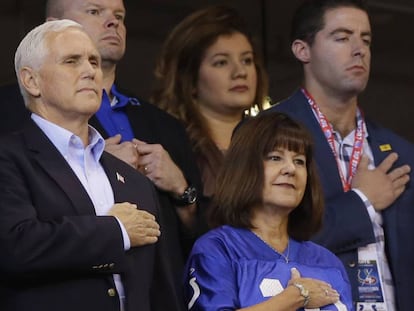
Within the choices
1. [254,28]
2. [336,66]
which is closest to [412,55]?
[254,28]

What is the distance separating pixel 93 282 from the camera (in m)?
3.14

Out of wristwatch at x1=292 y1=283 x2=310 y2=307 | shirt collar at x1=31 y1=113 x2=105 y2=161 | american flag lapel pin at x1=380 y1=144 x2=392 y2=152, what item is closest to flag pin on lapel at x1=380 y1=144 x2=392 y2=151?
american flag lapel pin at x1=380 y1=144 x2=392 y2=152

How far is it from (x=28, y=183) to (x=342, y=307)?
3.63ft

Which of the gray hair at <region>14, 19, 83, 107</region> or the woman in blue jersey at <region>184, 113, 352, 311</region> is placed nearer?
the gray hair at <region>14, 19, 83, 107</region>

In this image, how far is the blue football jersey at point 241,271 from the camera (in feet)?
11.6

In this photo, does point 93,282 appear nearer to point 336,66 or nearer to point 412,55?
point 336,66

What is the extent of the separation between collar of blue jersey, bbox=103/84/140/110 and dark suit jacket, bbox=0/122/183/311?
93cm

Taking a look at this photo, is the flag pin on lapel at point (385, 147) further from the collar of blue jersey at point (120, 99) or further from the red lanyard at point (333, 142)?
the collar of blue jersey at point (120, 99)

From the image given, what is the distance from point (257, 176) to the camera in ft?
12.4

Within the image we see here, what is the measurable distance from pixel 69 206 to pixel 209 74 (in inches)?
76.7

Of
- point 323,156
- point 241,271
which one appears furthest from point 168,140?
point 241,271

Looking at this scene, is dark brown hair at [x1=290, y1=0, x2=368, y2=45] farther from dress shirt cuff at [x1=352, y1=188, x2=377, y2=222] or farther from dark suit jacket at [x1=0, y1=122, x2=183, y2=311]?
dark suit jacket at [x1=0, y1=122, x2=183, y2=311]

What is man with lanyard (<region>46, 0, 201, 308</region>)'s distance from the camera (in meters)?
4.08

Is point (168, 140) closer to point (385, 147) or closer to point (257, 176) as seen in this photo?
point (257, 176)
